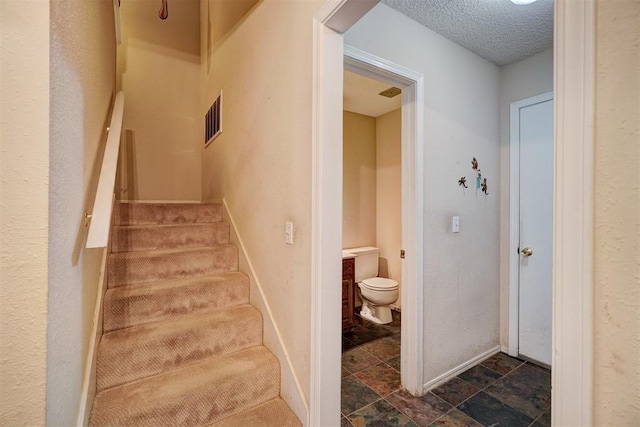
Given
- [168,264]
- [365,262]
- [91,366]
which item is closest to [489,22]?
[365,262]

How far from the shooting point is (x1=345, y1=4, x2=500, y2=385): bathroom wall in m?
1.91

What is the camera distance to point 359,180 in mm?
3797

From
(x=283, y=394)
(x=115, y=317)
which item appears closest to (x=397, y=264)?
(x=283, y=394)

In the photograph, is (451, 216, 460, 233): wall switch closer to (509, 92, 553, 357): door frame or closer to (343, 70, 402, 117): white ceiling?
(509, 92, 553, 357): door frame

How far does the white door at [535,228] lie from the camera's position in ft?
7.47

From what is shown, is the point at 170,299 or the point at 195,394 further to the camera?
the point at 170,299

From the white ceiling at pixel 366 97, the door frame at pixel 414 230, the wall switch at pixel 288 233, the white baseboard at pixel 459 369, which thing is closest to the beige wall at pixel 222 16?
the white ceiling at pixel 366 97

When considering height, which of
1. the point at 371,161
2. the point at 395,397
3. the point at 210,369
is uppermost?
the point at 371,161

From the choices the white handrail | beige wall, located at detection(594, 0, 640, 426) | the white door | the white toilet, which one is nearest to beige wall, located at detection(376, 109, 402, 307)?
the white toilet

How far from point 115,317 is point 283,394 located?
3.35 ft

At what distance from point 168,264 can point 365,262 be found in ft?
7.45

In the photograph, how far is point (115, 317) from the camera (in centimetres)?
157

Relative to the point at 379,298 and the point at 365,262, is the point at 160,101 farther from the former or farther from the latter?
the point at 379,298

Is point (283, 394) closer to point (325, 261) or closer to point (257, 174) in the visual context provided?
point (325, 261)
